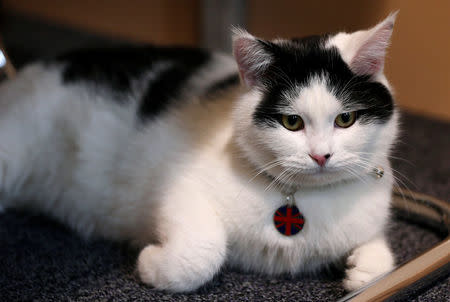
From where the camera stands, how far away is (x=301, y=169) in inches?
42.2

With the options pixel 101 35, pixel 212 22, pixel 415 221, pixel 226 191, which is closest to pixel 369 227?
pixel 226 191

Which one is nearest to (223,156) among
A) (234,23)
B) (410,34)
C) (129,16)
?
(410,34)

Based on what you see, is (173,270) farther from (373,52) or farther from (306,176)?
(373,52)

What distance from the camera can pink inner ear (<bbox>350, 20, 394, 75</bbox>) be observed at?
108cm

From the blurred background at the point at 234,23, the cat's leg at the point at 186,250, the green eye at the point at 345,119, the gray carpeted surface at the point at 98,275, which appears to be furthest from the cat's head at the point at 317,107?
the blurred background at the point at 234,23

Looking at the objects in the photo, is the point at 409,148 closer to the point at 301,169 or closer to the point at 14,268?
the point at 301,169

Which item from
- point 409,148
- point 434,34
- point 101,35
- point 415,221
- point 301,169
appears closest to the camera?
point 301,169

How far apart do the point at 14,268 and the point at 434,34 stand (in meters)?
2.14

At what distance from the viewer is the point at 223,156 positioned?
1.28 meters

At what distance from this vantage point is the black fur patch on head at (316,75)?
3.61 ft

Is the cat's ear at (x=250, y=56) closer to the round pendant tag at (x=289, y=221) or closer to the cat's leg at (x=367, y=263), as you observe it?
the round pendant tag at (x=289, y=221)

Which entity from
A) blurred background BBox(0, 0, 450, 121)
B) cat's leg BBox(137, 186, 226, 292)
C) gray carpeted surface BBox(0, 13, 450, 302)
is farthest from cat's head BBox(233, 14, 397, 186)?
blurred background BBox(0, 0, 450, 121)

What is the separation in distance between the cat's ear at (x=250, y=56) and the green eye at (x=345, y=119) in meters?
0.21

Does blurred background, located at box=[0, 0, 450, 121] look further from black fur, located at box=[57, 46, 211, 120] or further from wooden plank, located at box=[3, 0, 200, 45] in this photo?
black fur, located at box=[57, 46, 211, 120]
